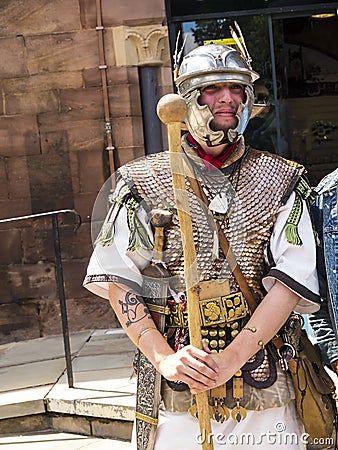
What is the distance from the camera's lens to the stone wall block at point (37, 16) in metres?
6.04

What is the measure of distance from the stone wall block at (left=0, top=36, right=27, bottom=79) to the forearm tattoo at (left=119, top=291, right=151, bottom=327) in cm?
393

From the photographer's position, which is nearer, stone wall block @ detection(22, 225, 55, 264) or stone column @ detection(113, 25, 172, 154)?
stone column @ detection(113, 25, 172, 154)

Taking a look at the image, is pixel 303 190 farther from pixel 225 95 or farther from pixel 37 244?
pixel 37 244

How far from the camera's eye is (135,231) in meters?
2.52

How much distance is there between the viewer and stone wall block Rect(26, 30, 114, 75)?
6039mm

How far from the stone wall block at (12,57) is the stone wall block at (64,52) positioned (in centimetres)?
5

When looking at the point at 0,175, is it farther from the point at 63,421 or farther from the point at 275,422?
the point at 275,422

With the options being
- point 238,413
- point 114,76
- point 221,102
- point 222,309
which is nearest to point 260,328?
point 222,309

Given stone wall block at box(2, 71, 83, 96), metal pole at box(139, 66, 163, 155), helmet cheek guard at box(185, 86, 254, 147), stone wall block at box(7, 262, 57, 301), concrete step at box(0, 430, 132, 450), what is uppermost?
stone wall block at box(2, 71, 83, 96)

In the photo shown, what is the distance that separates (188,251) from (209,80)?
540 millimetres

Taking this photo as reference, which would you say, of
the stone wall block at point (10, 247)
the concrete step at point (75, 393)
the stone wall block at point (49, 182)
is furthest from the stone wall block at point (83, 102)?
the concrete step at point (75, 393)

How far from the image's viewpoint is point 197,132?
254 cm

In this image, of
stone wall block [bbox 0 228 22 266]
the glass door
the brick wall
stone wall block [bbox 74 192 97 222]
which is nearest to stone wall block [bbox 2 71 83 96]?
the brick wall

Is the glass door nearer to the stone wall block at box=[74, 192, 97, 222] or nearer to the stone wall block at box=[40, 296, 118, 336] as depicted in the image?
the stone wall block at box=[74, 192, 97, 222]
